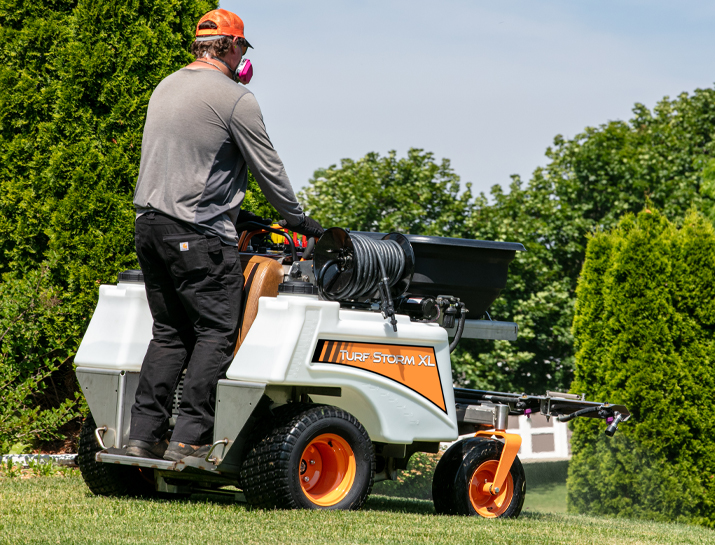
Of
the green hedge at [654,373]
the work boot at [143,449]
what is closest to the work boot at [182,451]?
the work boot at [143,449]

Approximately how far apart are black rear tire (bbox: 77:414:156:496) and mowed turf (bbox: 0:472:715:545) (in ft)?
0.27

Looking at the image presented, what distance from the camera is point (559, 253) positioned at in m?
20.7

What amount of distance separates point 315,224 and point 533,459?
1722 centimetres

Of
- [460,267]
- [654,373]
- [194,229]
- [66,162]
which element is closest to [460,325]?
[460,267]

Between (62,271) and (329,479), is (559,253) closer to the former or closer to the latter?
(62,271)

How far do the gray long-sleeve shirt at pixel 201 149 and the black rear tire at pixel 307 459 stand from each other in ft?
2.94

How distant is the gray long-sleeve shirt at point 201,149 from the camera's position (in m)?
4.08

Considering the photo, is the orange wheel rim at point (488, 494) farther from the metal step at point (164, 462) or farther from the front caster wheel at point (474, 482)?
the metal step at point (164, 462)

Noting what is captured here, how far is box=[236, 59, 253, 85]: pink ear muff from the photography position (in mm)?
4473

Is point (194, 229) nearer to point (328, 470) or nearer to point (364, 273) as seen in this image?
A: point (364, 273)

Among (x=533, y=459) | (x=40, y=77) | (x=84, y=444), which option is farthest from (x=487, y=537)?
(x=533, y=459)

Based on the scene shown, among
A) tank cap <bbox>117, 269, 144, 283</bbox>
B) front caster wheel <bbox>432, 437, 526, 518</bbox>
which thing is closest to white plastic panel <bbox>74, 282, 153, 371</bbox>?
tank cap <bbox>117, 269, 144, 283</bbox>

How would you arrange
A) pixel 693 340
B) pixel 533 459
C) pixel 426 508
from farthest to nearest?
pixel 533 459
pixel 693 340
pixel 426 508

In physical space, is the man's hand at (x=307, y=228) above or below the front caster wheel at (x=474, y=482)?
above
